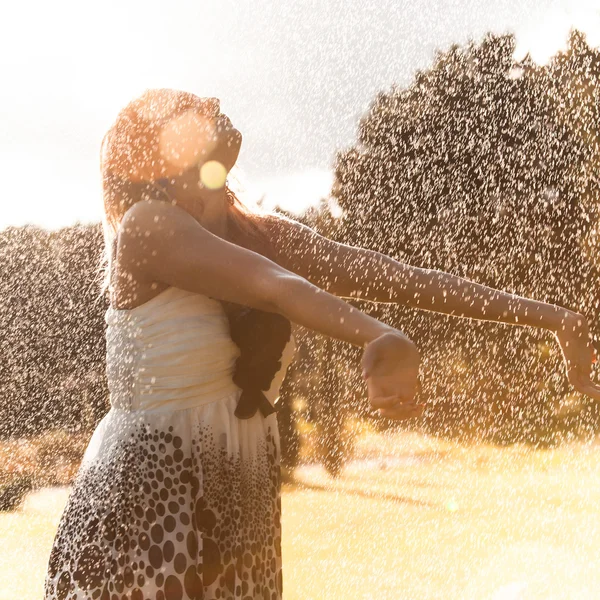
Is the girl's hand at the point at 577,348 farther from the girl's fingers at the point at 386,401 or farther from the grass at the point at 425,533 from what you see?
the grass at the point at 425,533

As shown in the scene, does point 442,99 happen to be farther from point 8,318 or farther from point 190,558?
point 190,558

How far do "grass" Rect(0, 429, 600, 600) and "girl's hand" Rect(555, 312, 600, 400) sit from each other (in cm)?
402

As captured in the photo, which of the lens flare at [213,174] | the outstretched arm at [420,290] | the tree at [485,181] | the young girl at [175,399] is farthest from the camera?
the tree at [485,181]

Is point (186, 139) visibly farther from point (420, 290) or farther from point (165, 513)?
point (165, 513)

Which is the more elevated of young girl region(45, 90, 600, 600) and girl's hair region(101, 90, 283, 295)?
girl's hair region(101, 90, 283, 295)

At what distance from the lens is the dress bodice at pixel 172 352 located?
6.00 feet

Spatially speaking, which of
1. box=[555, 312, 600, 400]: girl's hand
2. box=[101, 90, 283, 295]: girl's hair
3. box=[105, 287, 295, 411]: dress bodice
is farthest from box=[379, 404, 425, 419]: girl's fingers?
box=[555, 312, 600, 400]: girl's hand

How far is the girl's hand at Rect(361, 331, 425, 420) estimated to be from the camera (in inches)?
50.9

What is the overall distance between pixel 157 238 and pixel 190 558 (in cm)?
65

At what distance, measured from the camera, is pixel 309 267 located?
214 cm

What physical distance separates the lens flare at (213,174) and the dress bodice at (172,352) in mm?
237

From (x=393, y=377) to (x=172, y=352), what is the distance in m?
0.67

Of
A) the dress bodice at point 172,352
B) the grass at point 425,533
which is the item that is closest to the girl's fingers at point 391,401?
the dress bodice at point 172,352

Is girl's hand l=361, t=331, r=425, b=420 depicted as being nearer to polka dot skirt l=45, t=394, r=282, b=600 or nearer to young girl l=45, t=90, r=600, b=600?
young girl l=45, t=90, r=600, b=600
